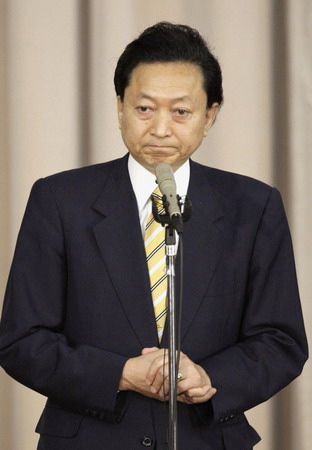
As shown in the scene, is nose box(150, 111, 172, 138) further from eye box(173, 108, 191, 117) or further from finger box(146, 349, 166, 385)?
finger box(146, 349, 166, 385)

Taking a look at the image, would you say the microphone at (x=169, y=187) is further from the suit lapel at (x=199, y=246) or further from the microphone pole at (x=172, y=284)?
the suit lapel at (x=199, y=246)

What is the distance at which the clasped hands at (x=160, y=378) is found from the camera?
78.4 inches

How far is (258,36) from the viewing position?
3.38 m

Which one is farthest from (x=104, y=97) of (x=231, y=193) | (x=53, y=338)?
(x=53, y=338)

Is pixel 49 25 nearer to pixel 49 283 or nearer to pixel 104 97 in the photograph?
pixel 104 97

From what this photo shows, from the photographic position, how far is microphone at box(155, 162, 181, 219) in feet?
5.73

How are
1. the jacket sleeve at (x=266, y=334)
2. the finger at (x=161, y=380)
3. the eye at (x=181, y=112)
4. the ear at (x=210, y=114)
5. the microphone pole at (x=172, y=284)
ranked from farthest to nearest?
1. the ear at (x=210, y=114)
2. the eye at (x=181, y=112)
3. the jacket sleeve at (x=266, y=334)
4. the finger at (x=161, y=380)
5. the microphone pole at (x=172, y=284)

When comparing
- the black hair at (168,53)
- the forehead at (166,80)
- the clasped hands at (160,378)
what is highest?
the black hair at (168,53)

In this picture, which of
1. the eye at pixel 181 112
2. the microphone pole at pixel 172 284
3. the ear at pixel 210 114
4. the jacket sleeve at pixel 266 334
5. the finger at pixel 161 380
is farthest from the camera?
the ear at pixel 210 114

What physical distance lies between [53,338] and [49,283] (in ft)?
0.40

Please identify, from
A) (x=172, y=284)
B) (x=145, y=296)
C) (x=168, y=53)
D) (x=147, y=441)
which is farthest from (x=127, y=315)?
(x=168, y=53)

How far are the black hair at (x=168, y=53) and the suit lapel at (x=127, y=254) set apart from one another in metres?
0.27

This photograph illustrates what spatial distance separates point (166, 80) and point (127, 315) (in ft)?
1.79

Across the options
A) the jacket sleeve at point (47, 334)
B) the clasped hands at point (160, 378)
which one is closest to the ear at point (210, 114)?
the jacket sleeve at point (47, 334)
